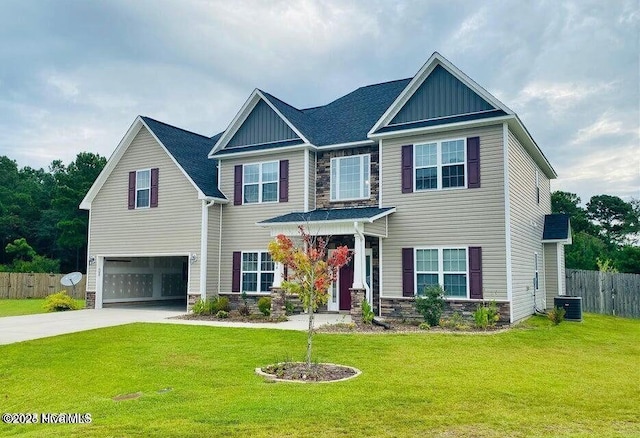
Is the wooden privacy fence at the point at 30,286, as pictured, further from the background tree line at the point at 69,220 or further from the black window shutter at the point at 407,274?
the black window shutter at the point at 407,274

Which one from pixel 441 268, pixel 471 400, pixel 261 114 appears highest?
pixel 261 114

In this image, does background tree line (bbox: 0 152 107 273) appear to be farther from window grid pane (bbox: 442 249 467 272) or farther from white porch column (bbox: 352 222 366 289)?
window grid pane (bbox: 442 249 467 272)

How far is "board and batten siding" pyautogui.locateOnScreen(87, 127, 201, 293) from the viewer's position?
66.2ft

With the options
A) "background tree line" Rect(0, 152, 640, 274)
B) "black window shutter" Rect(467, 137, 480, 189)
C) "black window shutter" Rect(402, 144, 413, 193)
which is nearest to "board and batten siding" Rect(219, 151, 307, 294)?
"black window shutter" Rect(402, 144, 413, 193)

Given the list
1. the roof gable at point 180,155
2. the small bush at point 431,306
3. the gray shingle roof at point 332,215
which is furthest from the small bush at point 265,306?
the small bush at point 431,306

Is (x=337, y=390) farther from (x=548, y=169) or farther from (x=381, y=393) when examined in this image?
(x=548, y=169)

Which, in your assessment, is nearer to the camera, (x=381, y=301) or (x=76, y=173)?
(x=381, y=301)

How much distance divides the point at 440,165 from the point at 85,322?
1285 centimetres

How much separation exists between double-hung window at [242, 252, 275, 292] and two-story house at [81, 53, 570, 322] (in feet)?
0.15

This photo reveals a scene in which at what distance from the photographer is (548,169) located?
72.6 ft

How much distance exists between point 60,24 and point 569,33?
17.2 metres

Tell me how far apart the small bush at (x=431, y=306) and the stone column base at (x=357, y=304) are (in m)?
1.72

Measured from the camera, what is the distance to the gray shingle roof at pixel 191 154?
2050 cm

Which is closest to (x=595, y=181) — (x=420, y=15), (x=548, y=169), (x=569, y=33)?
(x=548, y=169)
